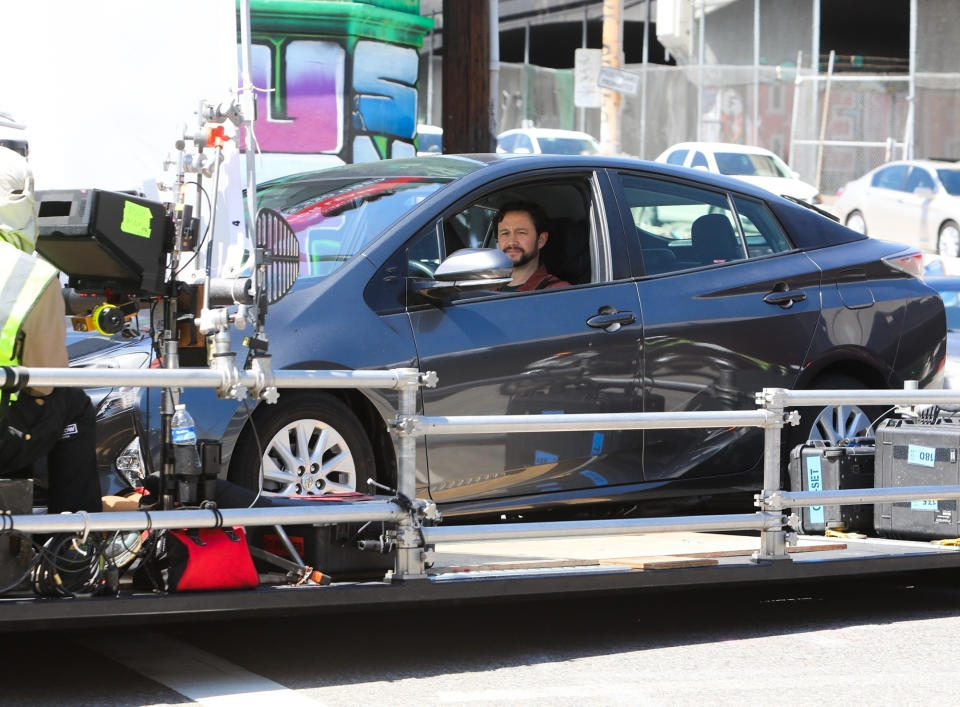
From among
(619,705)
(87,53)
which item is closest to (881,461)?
(619,705)

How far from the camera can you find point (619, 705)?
203 inches

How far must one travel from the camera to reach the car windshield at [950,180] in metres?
25.6

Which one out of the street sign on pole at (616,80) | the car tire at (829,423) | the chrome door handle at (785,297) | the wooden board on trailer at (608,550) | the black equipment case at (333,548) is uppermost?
the street sign on pole at (616,80)

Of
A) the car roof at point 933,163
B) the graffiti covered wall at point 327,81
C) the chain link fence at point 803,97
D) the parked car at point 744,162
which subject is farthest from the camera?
the chain link fence at point 803,97

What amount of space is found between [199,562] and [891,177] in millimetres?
22933

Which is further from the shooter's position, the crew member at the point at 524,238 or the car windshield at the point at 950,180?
the car windshield at the point at 950,180

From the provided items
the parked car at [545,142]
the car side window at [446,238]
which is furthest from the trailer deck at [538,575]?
the parked car at [545,142]

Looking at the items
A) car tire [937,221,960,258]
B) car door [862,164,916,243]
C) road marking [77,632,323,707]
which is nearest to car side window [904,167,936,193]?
car door [862,164,916,243]

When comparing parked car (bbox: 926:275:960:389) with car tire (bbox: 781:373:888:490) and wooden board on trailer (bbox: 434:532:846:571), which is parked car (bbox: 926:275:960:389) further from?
wooden board on trailer (bbox: 434:532:846:571)

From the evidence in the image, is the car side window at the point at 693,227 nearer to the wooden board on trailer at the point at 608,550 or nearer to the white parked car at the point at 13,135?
the wooden board on trailer at the point at 608,550

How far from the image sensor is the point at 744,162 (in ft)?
87.2

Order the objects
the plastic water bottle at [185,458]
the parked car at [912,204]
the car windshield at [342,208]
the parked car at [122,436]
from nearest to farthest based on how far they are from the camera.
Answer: the plastic water bottle at [185,458] < the parked car at [122,436] < the car windshield at [342,208] < the parked car at [912,204]

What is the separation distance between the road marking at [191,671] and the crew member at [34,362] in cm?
68

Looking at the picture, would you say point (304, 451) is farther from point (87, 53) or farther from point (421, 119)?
point (421, 119)
